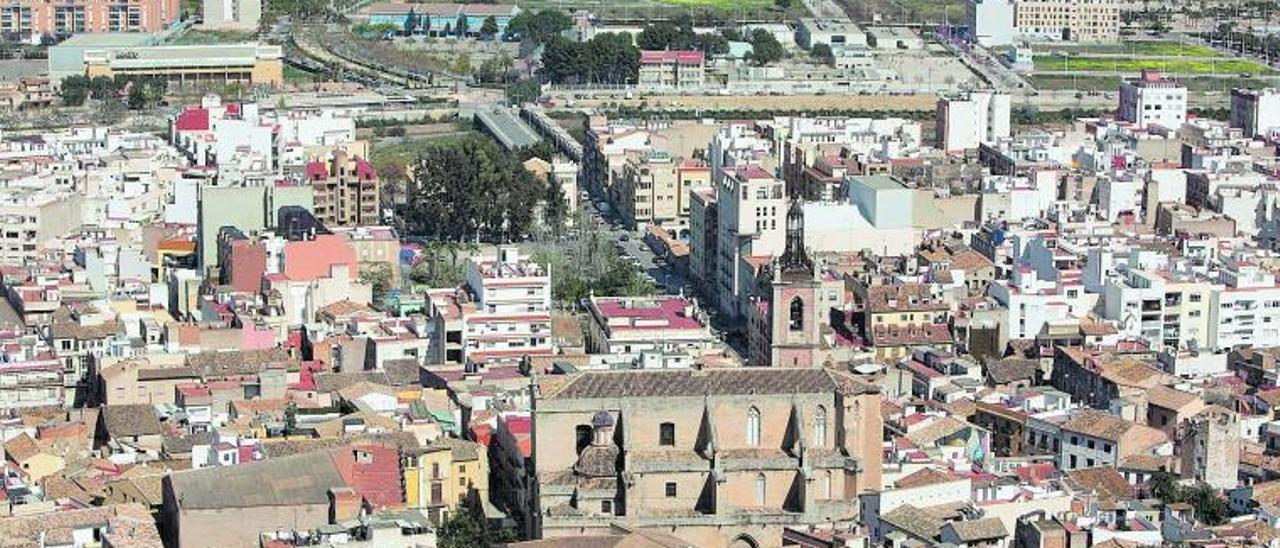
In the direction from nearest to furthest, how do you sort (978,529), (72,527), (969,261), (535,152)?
(72,527) < (978,529) < (969,261) < (535,152)

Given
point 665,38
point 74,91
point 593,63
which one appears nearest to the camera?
point 74,91

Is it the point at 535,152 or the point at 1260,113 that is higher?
the point at 1260,113

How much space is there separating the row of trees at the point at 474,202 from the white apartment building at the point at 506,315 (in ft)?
25.6

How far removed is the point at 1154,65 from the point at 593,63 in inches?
546

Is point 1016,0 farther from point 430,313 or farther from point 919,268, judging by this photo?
point 430,313

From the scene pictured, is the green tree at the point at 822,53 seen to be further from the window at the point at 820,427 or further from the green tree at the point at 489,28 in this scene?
the window at the point at 820,427

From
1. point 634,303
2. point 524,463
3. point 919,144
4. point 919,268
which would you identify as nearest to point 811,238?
point 919,268

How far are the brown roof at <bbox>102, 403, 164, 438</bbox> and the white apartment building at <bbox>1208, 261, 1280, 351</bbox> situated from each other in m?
12.8

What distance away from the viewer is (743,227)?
33062 millimetres

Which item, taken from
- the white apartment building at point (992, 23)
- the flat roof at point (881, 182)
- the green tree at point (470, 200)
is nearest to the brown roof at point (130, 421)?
the flat roof at point (881, 182)

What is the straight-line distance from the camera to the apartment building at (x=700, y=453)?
1988 centimetres

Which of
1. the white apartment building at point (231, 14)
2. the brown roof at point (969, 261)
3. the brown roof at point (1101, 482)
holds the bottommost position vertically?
the brown roof at point (1101, 482)

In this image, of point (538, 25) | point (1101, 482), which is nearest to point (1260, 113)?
point (538, 25)

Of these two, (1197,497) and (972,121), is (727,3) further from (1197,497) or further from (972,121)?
(1197,497)
